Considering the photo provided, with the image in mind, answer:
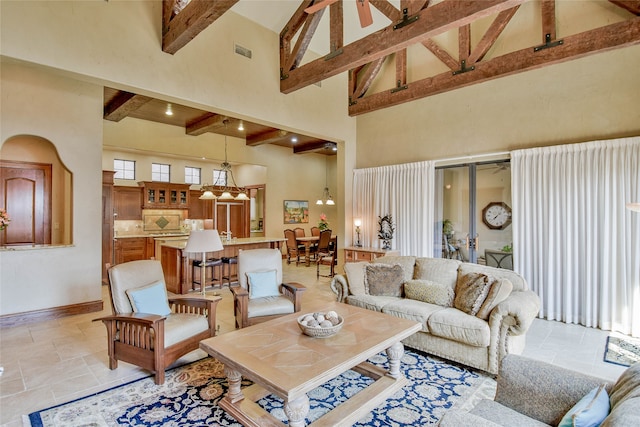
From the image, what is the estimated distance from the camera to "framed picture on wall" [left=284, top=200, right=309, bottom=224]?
1122 centimetres

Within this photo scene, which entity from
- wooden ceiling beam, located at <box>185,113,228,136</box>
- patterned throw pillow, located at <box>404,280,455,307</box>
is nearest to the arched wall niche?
wooden ceiling beam, located at <box>185,113,228,136</box>

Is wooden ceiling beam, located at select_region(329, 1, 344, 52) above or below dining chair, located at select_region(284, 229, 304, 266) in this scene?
above

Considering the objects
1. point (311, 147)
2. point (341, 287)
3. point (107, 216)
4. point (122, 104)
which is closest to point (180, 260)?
point (107, 216)

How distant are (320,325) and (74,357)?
2.84 metres

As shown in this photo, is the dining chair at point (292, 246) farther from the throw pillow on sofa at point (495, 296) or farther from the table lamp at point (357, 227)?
A: the throw pillow on sofa at point (495, 296)

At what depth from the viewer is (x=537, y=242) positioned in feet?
16.3

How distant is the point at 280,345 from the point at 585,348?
365cm

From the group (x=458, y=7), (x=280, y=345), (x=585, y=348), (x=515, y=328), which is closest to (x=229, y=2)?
(x=458, y=7)

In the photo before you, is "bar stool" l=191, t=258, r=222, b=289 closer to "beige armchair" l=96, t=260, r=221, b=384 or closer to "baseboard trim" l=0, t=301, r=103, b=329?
"baseboard trim" l=0, t=301, r=103, b=329

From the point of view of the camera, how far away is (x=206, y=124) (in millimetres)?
7836

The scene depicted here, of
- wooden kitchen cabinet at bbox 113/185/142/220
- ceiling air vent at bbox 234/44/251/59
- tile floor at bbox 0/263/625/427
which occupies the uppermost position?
ceiling air vent at bbox 234/44/251/59

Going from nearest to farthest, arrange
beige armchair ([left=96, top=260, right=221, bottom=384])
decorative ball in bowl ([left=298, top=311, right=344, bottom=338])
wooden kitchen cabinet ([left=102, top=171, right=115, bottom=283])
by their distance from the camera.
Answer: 1. decorative ball in bowl ([left=298, top=311, right=344, bottom=338])
2. beige armchair ([left=96, top=260, right=221, bottom=384])
3. wooden kitchen cabinet ([left=102, top=171, right=115, bottom=283])

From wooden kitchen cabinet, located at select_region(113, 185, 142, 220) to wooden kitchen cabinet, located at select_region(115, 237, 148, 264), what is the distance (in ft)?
2.33

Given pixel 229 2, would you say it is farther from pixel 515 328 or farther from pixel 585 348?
pixel 585 348
